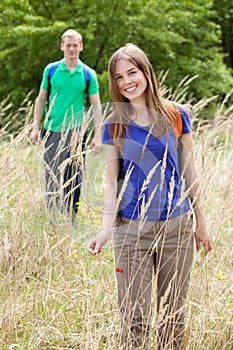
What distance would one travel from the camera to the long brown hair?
2.06 metres

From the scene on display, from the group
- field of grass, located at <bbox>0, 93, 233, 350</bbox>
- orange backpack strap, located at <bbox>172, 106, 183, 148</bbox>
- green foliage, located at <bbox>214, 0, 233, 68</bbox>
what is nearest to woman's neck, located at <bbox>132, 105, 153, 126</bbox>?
orange backpack strap, located at <bbox>172, 106, 183, 148</bbox>

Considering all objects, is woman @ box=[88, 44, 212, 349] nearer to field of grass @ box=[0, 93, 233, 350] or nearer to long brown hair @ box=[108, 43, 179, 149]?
long brown hair @ box=[108, 43, 179, 149]

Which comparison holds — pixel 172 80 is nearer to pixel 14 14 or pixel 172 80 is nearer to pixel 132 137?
pixel 14 14

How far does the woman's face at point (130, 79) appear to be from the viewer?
6.75 feet

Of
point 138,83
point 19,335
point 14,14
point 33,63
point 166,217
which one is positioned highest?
point 14,14

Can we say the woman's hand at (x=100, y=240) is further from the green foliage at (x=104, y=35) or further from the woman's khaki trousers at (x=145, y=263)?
the green foliage at (x=104, y=35)

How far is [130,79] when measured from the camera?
6.73ft

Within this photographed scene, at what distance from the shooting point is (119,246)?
2.08 metres

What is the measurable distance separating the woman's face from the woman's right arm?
238 millimetres

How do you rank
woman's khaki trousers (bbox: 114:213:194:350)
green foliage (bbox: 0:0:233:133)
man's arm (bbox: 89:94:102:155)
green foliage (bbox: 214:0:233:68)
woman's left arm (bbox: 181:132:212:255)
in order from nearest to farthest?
1. woman's khaki trousers (bbox: 114:213:194:350)
2. woman's left arm (bbox: 181:132:212:255)
3. man's arm (bbox: 89:94:102:155)
4. green foliage (bbox: 0:0:233:133)
5. green foliage (bbox: 214:0:233:68)

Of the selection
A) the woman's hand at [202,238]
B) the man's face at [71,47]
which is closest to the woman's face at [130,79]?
the woman's hand at [202,238]

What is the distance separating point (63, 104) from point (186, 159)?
2.14 m

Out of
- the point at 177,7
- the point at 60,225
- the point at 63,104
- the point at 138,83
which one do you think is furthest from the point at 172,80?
the point at 138,83

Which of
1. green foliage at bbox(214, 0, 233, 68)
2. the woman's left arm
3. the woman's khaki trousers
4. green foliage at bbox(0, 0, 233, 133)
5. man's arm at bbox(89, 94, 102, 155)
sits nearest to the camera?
the woman's khaki trousers
